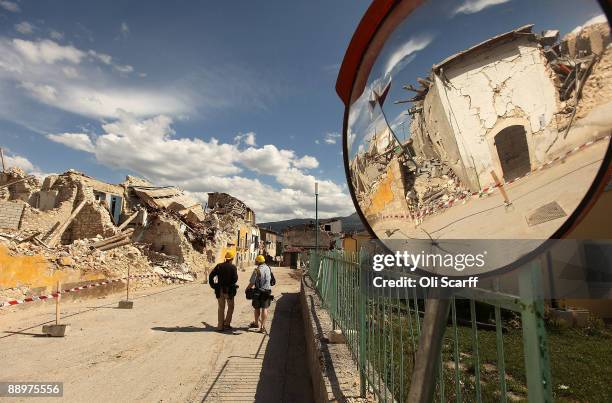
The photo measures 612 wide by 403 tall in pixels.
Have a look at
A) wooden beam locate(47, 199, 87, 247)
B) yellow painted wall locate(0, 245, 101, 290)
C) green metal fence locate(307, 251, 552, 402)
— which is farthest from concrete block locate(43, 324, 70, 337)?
wooden beam locate(47, 199, 87, 247)

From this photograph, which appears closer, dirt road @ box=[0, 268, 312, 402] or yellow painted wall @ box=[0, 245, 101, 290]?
dirt road @ box=[0, 268, 312, 402]

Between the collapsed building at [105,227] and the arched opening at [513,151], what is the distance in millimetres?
13734

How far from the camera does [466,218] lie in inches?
24.2

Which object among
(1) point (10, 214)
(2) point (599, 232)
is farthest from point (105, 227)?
(2) point (599, 232)

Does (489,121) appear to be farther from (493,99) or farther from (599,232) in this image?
(599,232)

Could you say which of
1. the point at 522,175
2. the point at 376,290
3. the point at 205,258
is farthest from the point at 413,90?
the point at 205,258

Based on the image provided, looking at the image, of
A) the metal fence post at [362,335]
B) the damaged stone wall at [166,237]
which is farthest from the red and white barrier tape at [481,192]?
the damaged stone wall at [166,237]

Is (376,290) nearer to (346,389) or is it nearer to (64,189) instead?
(346,389)

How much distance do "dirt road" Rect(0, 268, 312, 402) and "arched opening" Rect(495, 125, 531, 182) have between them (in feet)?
14.8

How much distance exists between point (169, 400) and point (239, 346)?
2425 mm

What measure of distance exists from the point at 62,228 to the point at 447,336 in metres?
21.2

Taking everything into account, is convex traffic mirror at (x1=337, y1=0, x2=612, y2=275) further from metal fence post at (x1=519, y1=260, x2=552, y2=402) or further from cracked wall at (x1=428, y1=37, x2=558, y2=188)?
metal fence post at (x1=519, y1=260, x2=552, y2=402)

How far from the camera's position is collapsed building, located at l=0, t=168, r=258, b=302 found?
14414mm

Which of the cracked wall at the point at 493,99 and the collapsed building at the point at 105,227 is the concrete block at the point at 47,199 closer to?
the collapsed building at the point at 105,227
